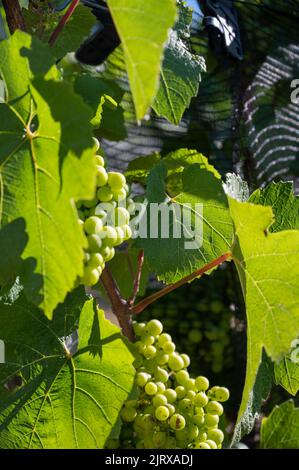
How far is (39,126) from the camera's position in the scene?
67 cm

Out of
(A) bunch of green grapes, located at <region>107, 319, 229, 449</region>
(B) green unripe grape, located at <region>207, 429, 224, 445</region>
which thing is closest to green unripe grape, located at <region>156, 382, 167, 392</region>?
(A) bunch of green grapes, located at <region>107, 319, 229, 449</region>

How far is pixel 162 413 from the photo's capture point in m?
0.93

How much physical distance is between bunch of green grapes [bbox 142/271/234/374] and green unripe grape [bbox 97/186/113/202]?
85 centimetres

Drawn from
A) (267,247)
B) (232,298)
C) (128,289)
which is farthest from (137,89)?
(232,298)

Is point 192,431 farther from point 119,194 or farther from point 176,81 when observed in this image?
point 176,81

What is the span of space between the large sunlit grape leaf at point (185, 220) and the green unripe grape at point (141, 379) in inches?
5.0

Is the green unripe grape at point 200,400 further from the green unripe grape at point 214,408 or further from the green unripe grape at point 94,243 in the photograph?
the green unripe grape at point 94,243

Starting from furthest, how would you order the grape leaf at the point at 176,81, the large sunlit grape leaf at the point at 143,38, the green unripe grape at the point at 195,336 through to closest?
the green unripe grape at the point at 195,336
the grape leaf at the point at 176,81
the large sunlit grape leaf at the point at 143,38

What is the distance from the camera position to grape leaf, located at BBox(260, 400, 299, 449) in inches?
45.0

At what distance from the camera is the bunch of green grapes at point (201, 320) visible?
1.60 m

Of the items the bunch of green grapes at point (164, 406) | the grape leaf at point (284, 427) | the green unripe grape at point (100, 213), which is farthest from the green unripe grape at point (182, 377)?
the green unripe grape at point (100, 213)

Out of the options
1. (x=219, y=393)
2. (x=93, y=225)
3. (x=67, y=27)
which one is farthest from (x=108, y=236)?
(x=67, y=27)

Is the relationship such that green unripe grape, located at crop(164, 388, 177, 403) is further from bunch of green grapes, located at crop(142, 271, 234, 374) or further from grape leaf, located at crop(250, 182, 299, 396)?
bunch of green grapes, located at crop(142, 271, 234, 374)

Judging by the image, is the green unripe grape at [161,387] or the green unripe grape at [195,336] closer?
the green unripe grape at [161,387]
